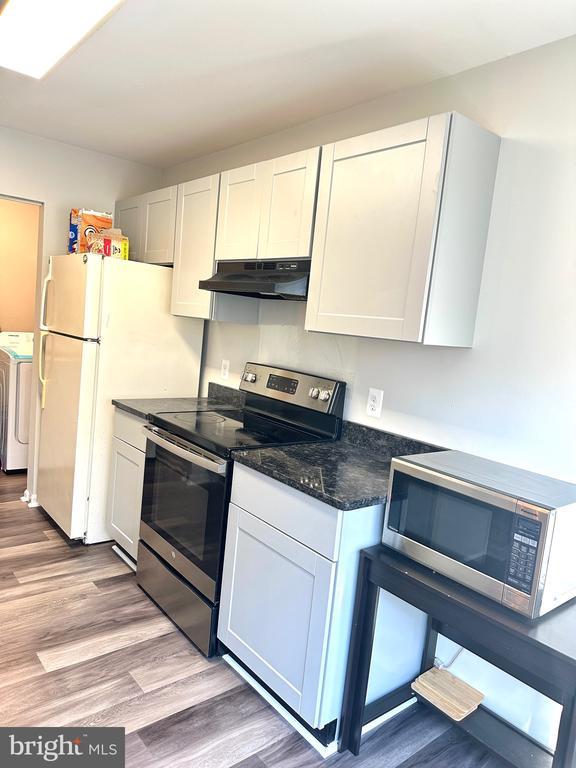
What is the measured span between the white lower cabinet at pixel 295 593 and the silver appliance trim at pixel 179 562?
9 centimetres

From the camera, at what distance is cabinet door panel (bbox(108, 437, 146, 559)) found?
2720mm

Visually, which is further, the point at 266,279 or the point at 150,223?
the point at 150,223

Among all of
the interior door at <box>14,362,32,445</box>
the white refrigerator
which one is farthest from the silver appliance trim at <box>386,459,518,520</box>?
the interior door at <box>14,362,32,445</box>

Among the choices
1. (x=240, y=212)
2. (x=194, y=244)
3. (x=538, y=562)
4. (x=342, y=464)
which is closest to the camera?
(x=538, y=562)

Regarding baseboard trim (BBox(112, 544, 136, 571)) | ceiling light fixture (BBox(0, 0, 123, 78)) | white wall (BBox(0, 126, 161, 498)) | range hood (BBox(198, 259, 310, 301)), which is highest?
ceiling light fixture (BBox(0, 0, 123, 78))

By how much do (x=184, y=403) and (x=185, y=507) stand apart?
0.86 metres

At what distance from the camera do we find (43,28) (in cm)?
189

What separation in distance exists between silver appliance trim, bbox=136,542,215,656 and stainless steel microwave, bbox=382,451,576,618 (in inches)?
35.9

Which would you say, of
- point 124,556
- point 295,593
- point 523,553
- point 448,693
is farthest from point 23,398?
point 523,553

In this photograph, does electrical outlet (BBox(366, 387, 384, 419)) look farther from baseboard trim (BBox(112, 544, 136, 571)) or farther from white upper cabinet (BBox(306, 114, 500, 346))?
baseboard trim (BBox(112, 544, 136, 571))

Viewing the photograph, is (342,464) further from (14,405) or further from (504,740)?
(14,405)

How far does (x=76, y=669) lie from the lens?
203 centimetres

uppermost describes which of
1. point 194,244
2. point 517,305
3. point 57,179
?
point 57,179

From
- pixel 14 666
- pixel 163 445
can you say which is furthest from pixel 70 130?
pixel 14 666
